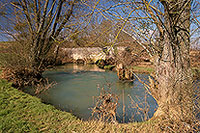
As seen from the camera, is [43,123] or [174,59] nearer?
[43,123]

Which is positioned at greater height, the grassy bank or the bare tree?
the bare tree

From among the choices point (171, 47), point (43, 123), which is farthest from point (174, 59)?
point (43, 123)

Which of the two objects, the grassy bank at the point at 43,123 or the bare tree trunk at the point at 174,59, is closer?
the grassy bank at the point at 43,123

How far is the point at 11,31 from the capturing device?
665 cm

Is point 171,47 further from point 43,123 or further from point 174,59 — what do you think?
point 43,123

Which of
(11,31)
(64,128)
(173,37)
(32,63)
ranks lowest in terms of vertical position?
Result: (64,128)

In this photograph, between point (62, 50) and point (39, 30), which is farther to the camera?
point (62, 50)

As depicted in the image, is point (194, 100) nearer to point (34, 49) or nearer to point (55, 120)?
point (55, 120)

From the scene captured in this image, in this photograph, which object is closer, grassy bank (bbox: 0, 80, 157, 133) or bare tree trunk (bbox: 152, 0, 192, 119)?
grassy bank (bbox: 0, 80, 157, 133)

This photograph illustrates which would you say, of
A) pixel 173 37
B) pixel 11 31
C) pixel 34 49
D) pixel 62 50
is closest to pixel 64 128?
pixel 173 37

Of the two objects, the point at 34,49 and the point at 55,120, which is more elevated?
the point at 34,49

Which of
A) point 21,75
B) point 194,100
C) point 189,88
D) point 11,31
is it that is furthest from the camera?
point 11,31

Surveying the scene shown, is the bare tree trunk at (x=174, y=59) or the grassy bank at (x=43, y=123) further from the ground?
the bare tree trunk at (x=174, y=59)

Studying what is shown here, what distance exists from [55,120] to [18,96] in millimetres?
2051
